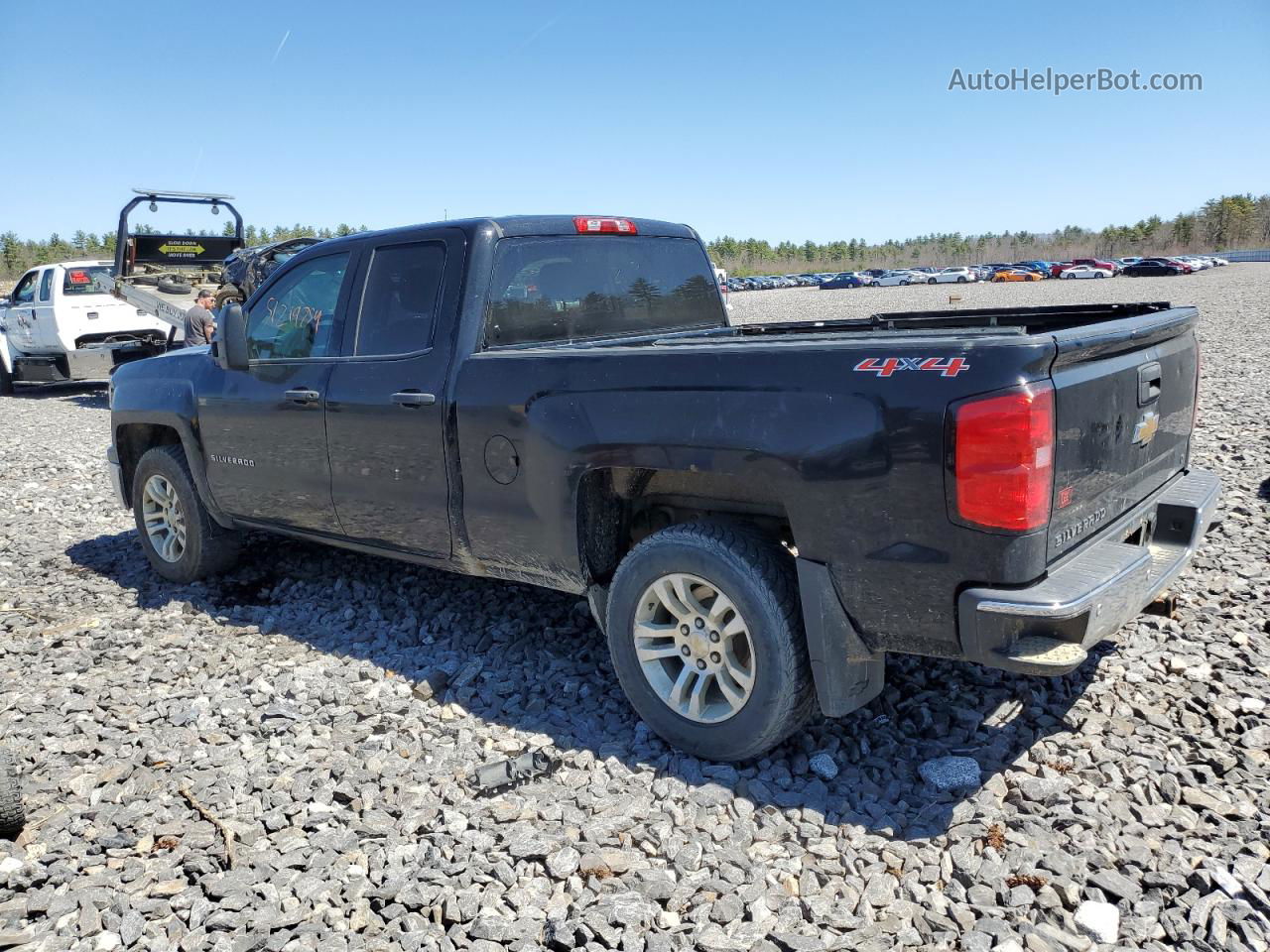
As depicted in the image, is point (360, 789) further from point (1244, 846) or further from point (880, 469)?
point (1244, 846)

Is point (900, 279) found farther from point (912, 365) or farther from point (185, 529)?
point (912, 365)

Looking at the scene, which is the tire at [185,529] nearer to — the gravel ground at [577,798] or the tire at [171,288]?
the gravel ground at [577,798]

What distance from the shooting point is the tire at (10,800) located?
3.16 metres

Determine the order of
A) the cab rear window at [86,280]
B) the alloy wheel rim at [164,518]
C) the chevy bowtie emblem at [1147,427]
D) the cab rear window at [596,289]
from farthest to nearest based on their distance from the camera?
the cab rear window at [86,280], the alloy wheel rim at [164,518], the cab rear window at [596,289], the chevy bowtie emblem at [1147,427]

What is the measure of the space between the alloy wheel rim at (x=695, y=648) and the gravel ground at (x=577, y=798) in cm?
26

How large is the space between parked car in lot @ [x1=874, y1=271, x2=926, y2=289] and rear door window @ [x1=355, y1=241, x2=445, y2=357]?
74817mm

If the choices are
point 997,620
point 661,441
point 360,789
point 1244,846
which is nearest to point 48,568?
point 360,789

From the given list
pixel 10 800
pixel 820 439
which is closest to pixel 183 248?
Result: pixel 10 800

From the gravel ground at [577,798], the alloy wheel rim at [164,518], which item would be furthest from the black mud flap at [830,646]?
the alloy wheel rim at [164,518]

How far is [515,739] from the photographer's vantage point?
3.82 metres

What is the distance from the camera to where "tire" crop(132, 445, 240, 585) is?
5.70m

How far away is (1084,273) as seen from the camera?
66.6 m

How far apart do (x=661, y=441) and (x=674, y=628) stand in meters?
0.73

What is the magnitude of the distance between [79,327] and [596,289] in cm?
A: 1405
